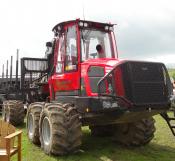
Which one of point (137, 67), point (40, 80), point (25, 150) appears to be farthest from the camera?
point (40, 80)

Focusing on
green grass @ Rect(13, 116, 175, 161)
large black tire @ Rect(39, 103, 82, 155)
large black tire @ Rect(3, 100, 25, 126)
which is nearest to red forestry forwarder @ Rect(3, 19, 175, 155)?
large black tire @ Rect(39, 103, 82, 155)

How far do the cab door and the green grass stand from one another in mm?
1575

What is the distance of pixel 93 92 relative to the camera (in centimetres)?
911

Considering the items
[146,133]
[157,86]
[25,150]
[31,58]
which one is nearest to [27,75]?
[31,58]

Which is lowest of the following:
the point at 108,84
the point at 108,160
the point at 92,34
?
the point at 108,160

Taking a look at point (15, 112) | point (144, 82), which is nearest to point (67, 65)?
point (144, 82)

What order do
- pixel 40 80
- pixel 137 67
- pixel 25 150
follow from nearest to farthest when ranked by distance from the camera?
pixel 137 67
pixel 25 150
pixel 40 80

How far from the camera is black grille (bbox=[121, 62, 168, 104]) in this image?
8.45 meters

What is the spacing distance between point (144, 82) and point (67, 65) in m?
2.23

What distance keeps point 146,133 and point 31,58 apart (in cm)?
499

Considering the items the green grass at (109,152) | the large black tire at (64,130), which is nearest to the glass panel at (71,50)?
the large black tire at (64,130)

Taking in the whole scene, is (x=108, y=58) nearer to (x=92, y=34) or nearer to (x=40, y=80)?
(x=92, y=34)

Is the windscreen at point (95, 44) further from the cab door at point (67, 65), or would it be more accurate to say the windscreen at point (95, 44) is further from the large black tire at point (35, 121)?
the large black tire at point (35, 121)

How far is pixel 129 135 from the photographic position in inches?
407
